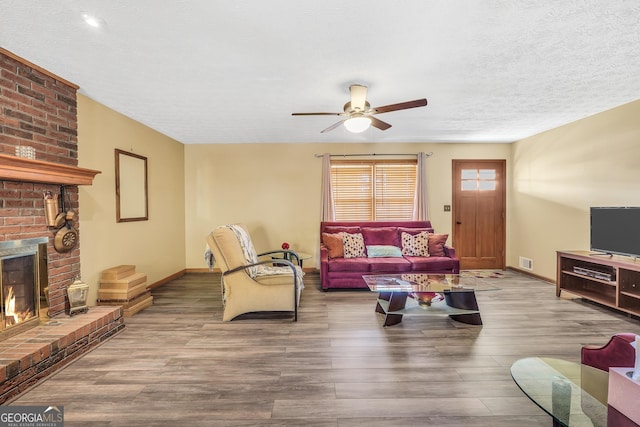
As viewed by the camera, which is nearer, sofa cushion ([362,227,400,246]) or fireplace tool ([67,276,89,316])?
fireplace tool ([67,276,89,316])

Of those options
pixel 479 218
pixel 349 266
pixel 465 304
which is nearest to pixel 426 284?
pixel 465 304

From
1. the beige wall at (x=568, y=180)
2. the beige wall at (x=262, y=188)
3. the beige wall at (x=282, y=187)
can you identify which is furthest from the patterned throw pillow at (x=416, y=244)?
the beige wall at (x=568, y=180)

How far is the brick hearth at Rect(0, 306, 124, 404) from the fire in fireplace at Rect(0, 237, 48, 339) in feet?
0.36

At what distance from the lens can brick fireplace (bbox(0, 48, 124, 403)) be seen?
217cm

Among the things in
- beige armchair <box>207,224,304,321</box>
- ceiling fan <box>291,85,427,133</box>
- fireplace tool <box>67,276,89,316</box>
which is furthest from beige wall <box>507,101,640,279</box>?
fireplace tool <box>67,276,89,316</box>

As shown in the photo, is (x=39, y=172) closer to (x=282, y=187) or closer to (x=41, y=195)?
(x=41, y=195)

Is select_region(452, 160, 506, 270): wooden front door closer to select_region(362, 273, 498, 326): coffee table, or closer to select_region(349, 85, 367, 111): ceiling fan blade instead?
select_region(362, 273, 498, 326): coffee table

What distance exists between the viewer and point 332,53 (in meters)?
2.41

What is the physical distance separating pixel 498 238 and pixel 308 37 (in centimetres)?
545

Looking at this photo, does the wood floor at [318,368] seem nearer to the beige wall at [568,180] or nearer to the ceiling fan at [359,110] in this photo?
the beige wall at [568,180]

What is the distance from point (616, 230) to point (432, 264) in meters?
2.16

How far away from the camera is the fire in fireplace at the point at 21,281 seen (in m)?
2.36

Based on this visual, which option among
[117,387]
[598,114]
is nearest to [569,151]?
[598,114]

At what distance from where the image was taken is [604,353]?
1.64m
